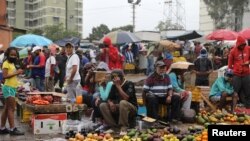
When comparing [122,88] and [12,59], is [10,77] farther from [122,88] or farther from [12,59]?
[122,88]

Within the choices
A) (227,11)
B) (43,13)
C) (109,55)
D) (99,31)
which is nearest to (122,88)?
(109,55)

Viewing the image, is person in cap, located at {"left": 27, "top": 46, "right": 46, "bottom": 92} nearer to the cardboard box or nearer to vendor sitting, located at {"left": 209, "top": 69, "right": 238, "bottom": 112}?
the cardboard box

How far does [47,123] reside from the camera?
978cm

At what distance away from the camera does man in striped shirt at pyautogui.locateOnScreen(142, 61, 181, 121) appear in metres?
10.5

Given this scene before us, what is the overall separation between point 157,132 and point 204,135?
1334mm

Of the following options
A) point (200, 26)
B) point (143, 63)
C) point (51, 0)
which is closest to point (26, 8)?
point (51, 0)

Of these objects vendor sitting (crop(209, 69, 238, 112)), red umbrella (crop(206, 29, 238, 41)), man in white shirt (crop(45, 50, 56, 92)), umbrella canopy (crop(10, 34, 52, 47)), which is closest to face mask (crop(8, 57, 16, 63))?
vendor sitting (crop(209, 69, 238, 112))

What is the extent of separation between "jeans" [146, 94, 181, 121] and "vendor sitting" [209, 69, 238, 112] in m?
1.34

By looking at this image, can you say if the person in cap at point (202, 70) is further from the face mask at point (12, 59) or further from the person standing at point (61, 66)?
the face mask at point (12, 59)

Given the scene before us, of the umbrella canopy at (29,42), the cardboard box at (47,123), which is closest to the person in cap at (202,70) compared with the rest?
the cardboard box at (47,123)

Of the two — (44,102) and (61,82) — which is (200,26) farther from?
(44,102)

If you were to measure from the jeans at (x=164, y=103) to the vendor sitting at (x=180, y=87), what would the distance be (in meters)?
0.24

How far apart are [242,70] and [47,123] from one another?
5.09m

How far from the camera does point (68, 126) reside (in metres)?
9.70
